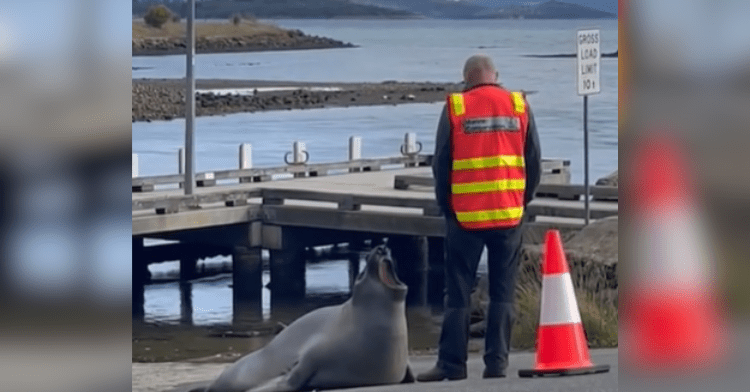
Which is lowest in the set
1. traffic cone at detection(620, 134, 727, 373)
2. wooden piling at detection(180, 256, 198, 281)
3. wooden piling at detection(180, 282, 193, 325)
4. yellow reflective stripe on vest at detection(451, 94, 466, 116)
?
wooden piling at detection(180, 282, 193, 325)

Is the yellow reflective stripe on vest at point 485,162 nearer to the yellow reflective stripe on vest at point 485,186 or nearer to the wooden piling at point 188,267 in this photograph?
the yellow reflective stripe on vest at point 485,186

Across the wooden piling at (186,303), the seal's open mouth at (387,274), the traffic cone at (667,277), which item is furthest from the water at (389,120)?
the traffic cone at (667,277)

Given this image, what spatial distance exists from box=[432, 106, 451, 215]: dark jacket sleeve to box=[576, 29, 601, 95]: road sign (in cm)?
564

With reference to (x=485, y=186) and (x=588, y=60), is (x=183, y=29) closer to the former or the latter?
(x=588, y=60)

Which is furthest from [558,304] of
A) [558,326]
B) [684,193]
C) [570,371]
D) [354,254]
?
[354,254]

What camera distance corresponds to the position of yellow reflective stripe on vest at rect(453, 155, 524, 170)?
25.2ft

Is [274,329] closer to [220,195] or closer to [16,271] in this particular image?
[220,195]

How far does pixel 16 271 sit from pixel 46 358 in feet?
0.65

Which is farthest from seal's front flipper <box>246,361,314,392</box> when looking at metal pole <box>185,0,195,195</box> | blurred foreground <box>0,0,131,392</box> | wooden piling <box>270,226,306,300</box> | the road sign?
wooden piling <box>270,226,306,300</box>

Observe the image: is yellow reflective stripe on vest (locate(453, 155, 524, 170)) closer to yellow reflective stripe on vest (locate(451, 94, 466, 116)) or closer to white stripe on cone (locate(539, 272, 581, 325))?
yellow reflective stripe on vest (locate(451, 94, 466, 116))

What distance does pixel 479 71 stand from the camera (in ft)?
25.1

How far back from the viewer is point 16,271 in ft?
11.0

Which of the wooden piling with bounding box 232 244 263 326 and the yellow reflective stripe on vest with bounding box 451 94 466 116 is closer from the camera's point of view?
the yellow reflective stripe on vest with bounding box 451 94 466 116

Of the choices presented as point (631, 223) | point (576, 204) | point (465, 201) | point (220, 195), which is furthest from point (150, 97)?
point (631, 223)
